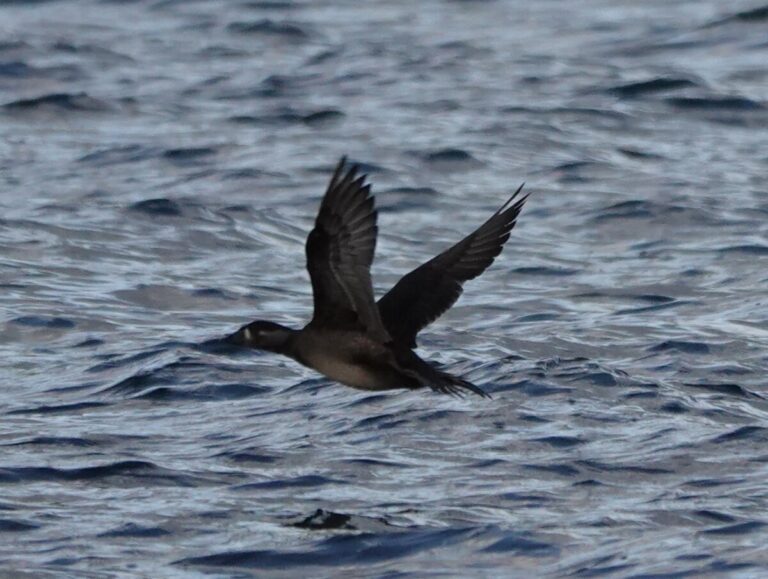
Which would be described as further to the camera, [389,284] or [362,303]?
[389,284]

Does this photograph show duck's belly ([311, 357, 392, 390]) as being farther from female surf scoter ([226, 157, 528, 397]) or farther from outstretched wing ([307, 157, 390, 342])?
outstretched wing ([307, 157, 390, 342])

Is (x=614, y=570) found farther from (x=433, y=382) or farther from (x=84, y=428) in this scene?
(x=84, y=428)

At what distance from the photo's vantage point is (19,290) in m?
12.4

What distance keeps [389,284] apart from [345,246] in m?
4.48

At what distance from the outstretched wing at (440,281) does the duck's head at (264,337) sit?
53cm

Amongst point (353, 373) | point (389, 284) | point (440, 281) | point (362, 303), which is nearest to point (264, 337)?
point (353, 373)

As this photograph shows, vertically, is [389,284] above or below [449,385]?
below

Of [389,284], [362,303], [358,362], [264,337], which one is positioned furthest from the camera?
[389,284]

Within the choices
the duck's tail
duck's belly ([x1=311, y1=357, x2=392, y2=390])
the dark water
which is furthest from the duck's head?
the duck's tail

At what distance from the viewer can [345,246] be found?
7816mm

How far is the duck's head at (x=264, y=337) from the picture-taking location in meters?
8.55

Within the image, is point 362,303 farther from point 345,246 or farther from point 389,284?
point 389,284

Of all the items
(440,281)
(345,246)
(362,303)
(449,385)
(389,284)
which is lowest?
(389,284)

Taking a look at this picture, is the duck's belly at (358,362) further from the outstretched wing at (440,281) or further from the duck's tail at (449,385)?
the outstretched wing at (440,281)
